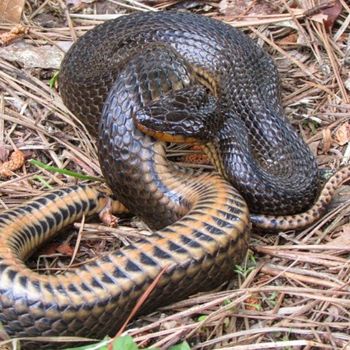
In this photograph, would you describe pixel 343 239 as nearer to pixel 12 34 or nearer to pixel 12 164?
pixel 12 164

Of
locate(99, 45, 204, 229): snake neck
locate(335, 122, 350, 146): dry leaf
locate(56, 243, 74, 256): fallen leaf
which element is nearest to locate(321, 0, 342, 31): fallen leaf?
locate(335, 122, 350, 146): dry leaf

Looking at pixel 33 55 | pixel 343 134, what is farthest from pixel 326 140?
pixel 33 55

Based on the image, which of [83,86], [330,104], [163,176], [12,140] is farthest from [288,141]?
[12,140]

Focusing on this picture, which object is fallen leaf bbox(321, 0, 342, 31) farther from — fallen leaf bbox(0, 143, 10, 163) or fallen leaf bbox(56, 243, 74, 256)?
fallen leaf bbox(56, 243, 74, 256)

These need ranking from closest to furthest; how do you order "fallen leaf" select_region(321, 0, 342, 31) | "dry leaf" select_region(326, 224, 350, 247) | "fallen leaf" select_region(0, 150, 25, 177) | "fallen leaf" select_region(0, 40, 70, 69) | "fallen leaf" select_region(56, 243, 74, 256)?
"dry leaf" select_region(326, 224, 350, 247), "fallen leaf" select_region(56, 243, 74, 256), "fallen leaf" select_region(0, 150, 25, 177), "fallen leaf" select_region(0, 40, 70, 69), "fallen leaf" select_region(321, 0, 342, 31)

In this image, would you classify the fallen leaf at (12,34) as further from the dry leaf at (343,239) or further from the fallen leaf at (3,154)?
the dry leaf at (343,239)

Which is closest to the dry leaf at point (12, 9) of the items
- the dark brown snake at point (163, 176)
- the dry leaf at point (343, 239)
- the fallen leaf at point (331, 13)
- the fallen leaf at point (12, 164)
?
the dark brown snake at point (163, 176)
